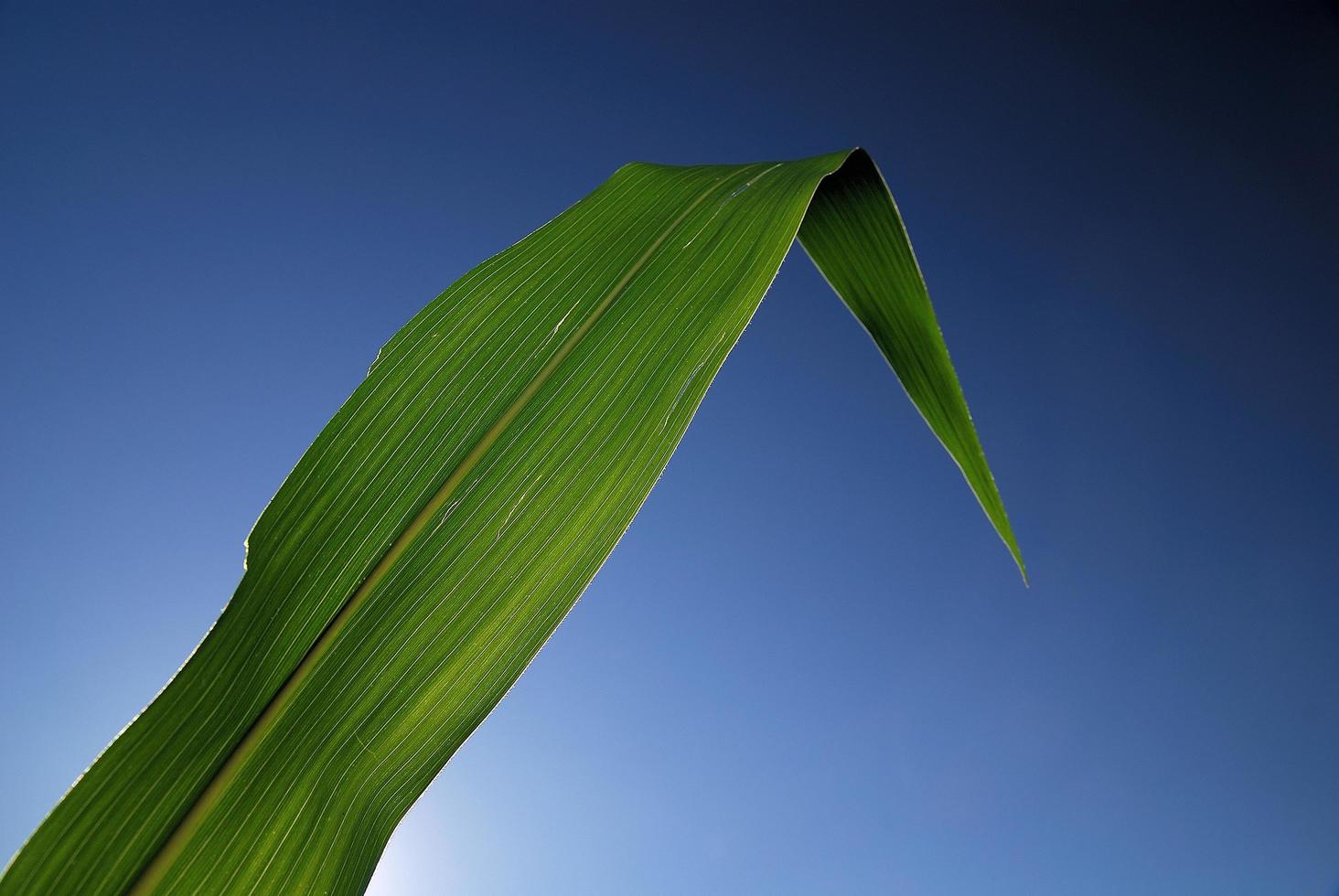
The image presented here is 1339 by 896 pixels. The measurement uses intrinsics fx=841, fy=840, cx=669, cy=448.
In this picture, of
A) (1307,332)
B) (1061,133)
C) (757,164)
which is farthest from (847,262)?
(1307,332)

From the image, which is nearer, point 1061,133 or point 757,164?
point 757,164

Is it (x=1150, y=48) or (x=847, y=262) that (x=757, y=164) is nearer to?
(x=847, y=262)

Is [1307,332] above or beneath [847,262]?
above

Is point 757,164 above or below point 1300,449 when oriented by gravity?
below

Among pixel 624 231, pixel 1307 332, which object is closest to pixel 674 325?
pixel 624 231

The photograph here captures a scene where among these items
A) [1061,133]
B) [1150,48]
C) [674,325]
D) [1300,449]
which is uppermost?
[1150,48]

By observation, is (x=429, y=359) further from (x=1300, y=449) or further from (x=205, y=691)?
(x=1300, y=449)
